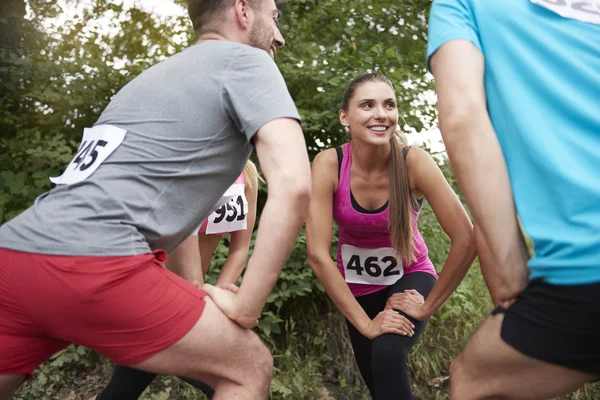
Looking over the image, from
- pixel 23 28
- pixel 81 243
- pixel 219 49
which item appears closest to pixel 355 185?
pixel 219 49

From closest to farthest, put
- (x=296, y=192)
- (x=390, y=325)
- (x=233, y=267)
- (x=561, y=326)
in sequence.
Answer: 1. (x=561, y=326)
2. (x=296, y=192)
3. (x=390, y=325)
4. (x=233, y=267)

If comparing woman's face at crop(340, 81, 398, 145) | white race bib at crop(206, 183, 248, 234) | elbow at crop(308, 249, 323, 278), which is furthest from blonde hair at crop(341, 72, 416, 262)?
white race bib at crop(206, 183, 248, 234)

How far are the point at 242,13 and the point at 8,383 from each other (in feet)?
4.18

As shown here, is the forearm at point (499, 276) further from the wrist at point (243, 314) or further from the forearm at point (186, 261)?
the forearm at point (186, 261)

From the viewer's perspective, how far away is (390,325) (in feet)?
9.38

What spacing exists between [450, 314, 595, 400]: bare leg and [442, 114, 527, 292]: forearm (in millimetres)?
140

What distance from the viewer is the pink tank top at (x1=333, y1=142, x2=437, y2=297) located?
10.2ft

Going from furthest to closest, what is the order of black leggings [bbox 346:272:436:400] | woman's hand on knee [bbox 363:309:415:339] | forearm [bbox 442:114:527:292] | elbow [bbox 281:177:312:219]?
woman's hand on knee [bbox 363:309:415:339] < black leggings [bbox 346:272:436:400] < elbow [bbox 281:177:312:219] < forearm [bbox 442:114:527:292]

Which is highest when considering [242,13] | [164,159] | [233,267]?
[242,13]

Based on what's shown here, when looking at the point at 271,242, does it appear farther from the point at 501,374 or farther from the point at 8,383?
the point at 8,383

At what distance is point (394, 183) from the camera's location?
122 inches

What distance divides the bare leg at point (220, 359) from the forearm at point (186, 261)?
117 cm

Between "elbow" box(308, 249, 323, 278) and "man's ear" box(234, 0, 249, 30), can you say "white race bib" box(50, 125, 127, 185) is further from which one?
"elbow" box(308, 249, 323, 278)

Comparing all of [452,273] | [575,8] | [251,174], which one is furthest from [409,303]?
[575,8]
